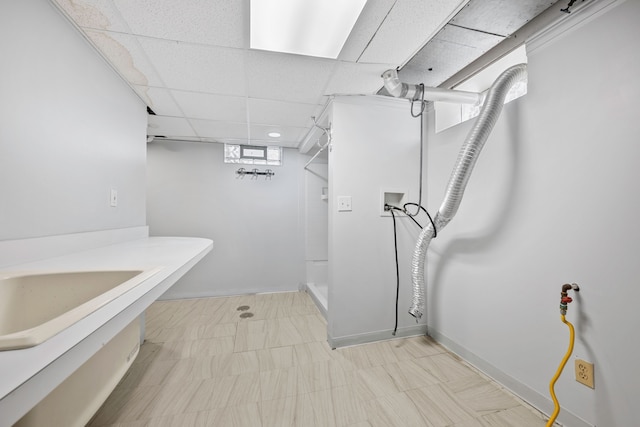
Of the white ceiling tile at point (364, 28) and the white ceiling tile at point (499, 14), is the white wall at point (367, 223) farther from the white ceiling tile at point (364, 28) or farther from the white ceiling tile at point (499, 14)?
the white ceiling tile at point (499, 14)

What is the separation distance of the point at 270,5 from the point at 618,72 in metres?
1.63

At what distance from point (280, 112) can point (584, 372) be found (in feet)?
8.91

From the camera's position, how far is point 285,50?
1455 mm

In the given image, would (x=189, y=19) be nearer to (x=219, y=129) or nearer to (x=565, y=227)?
(x=219, y=129)

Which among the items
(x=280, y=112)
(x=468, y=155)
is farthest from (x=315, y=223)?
(x=468, y=155)

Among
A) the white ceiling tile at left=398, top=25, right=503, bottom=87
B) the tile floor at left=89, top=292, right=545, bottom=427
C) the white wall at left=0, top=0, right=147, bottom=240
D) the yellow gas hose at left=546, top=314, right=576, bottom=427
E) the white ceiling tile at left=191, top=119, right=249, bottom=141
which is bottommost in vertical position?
the tile floor at left=89, top=292, right=545, bottom=427

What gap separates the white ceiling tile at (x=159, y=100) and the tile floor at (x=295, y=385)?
6.93 feet

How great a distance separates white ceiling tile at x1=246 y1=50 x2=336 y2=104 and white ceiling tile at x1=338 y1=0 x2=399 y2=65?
0.14m

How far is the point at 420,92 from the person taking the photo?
1765 mm

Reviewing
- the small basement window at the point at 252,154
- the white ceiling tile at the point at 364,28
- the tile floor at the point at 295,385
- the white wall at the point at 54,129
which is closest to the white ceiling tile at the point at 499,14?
the white ceiling tile at the point at 364,28

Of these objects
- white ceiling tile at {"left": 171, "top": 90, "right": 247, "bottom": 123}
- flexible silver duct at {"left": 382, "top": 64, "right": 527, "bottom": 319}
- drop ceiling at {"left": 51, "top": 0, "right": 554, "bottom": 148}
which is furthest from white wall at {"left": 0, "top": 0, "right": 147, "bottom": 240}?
flexible silver duct at {"left": 382, "top": 64, "right": 527, "bottom": 319}

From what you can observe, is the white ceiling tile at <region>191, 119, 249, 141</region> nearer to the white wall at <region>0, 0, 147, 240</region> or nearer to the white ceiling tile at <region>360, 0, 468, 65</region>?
the white wall at <region>0, 0, 147, 240</region>

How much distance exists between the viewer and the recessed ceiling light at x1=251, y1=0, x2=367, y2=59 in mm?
1152

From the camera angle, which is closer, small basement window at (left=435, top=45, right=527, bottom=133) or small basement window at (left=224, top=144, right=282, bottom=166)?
small basement window at (left=435, top=45, right=527, bottom=133)
